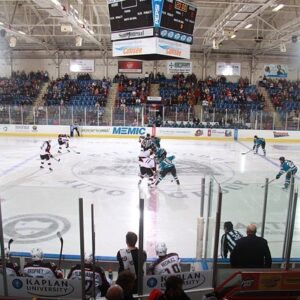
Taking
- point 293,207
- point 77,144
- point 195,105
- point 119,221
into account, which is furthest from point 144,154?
point 195,105

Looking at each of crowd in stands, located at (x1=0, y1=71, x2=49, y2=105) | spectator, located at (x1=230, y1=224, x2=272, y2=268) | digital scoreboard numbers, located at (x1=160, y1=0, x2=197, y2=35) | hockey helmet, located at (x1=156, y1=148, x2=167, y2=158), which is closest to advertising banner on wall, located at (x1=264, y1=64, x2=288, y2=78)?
crowd in stands, located at (x1=0, y1=71, x2=49, y2=105)

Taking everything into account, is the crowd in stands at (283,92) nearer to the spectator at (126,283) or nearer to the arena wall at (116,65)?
the arena wall at (116,65)

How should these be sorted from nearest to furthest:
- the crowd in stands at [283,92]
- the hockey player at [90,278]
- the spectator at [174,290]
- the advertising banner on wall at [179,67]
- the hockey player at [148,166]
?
1. the spectator at [174,290]
2. the hockey player at [90,278]
3. the hockey player at [148,166]
4. the crowd in stands at [283,92]
5. the advertising banner on wall at [179,67]

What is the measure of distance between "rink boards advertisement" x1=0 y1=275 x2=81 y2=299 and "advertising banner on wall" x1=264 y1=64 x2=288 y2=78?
2566 cm

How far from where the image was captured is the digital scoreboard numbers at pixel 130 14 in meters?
7.53

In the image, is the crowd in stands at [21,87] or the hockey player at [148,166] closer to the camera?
the hockey player at [148,166]

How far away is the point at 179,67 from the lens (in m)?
26.3

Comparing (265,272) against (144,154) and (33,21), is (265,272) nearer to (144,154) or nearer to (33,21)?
(144,154)

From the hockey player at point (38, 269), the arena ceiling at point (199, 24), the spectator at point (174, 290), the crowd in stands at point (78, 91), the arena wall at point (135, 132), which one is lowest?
the arena wall at point (135, 132)

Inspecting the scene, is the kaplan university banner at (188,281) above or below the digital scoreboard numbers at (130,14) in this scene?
below

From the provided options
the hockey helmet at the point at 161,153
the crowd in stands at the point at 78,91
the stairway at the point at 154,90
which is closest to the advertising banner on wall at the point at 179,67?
the stairway at the point at 154,90

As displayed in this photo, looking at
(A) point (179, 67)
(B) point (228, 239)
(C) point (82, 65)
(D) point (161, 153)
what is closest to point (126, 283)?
(B) point (228, 239)

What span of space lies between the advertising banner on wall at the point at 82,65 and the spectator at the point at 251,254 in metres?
24.7

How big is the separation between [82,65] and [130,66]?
11.4 feet
